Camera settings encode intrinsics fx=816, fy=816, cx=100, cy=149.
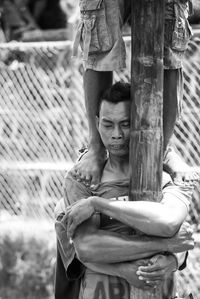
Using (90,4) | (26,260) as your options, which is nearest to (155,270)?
(90,4)

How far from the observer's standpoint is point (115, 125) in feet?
11.6

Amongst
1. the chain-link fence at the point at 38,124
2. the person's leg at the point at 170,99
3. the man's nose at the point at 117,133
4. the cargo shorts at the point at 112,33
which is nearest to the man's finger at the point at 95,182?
the man's nose at the point at 117,133

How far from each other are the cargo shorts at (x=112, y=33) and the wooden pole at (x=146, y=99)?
8 cm

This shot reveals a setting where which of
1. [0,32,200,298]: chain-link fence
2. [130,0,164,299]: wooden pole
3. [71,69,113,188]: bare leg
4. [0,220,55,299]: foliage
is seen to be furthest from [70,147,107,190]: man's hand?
[0,220,55,299]: foliage

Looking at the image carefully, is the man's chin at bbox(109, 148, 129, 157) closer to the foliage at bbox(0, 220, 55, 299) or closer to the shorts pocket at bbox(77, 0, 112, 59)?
the shorts pocket at bbox(77, 0, 112, 59)

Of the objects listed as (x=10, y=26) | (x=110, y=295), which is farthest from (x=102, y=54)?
(x=10, y=26)

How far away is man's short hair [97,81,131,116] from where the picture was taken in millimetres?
3541

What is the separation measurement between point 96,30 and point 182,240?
3.19 ft

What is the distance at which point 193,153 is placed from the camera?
240 inches

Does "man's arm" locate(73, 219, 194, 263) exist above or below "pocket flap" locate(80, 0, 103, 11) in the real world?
below

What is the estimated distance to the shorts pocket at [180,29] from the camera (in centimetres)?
352

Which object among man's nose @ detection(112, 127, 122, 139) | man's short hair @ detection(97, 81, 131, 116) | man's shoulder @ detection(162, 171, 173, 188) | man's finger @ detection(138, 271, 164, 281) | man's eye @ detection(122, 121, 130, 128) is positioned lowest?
man's finger @ detection(138, 271, 164, 281)

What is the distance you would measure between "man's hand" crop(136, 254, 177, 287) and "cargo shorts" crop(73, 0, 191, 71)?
0.83 meters

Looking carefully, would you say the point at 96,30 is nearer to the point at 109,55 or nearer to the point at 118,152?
the point at 109,55
